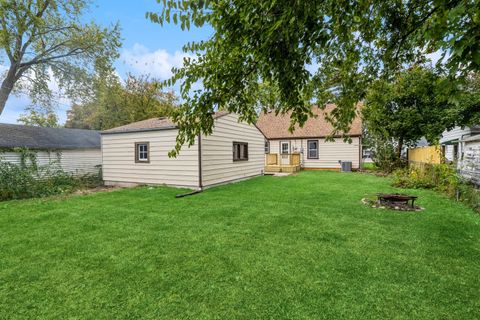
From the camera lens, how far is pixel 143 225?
5.29 meters

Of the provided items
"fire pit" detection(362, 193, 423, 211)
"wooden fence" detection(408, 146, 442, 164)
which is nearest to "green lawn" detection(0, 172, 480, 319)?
"fire pit" detection(362, 193, 423, 211)

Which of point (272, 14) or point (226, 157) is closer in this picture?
point (272, 14)

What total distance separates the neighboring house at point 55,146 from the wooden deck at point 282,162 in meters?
10.5

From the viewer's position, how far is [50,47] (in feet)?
48.9

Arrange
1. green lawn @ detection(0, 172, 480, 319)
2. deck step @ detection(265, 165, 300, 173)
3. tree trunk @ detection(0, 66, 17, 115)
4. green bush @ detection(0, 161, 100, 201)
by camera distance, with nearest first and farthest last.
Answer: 1. green lawn @ detection(0, 172, 480, 319)
2. green bush @ detection(0, 161, 100, 201)
3. tree trunk @ detection(0, 66, 17, 115)
4. deck step @ detection(265, 165, 300, 173)

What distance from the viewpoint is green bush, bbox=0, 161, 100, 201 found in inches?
354

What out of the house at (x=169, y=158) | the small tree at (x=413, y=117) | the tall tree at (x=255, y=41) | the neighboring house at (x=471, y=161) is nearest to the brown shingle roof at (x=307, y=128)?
the small tree at (x=413, y=117)

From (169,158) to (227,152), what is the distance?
8.36 feet

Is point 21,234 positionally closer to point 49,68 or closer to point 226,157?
point 226,157

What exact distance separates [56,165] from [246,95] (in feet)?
43.9

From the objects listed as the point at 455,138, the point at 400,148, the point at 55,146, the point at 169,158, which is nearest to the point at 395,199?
the point at 169,158

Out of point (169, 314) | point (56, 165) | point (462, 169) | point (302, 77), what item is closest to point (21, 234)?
point (169, 314)

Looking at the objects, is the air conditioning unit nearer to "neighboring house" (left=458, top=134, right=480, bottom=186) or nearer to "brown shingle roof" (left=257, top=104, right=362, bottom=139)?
"brown shingle roof" (left=257, top=104, right=362, bottom=139)

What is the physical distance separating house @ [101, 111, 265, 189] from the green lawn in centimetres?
362
